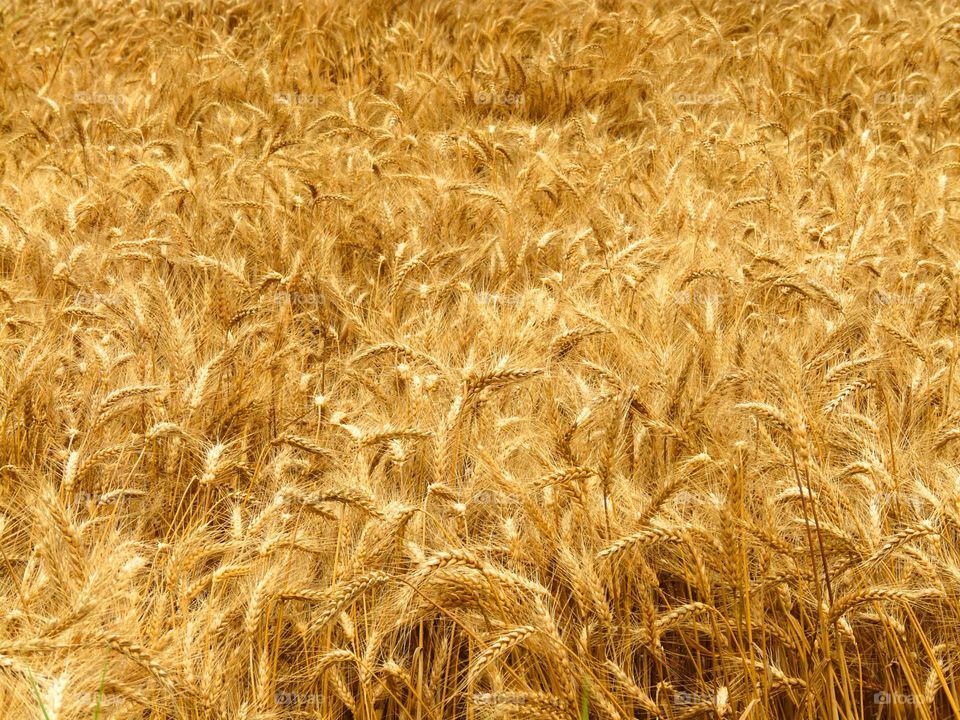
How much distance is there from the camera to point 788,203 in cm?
302

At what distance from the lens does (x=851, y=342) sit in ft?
7.68

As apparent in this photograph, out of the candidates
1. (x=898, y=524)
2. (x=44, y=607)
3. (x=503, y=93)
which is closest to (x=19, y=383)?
(x=44, y=607)

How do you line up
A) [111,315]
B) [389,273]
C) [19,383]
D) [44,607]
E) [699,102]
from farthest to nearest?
[699,102] < [389,273] < [111,315] < [19,383] < [44,607]

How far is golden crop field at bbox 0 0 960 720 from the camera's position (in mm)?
1296

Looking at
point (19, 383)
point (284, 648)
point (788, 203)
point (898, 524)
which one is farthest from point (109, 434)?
point (788, 203)

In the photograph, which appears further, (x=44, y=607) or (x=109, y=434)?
(x=109, y=434)

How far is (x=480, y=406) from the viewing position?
1.78 meters

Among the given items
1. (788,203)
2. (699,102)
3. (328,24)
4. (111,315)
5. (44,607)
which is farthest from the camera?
(328,24)

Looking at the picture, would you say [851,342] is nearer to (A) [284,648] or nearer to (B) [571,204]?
(B) [571,204]

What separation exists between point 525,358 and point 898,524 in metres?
0.89

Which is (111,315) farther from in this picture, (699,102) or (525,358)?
(699,102)

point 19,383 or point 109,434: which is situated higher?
point 19,383

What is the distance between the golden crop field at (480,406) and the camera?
51.0 inches

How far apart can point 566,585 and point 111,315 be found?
158 centimetres
